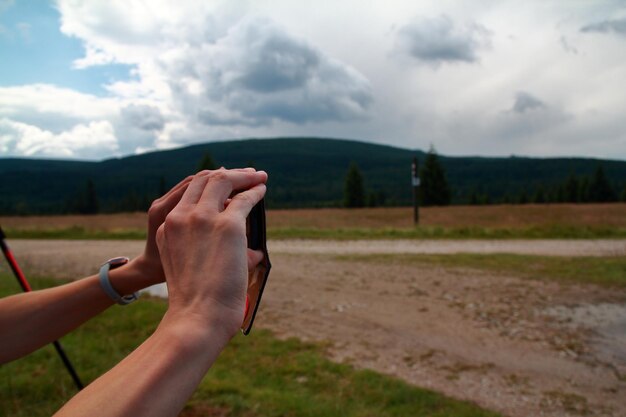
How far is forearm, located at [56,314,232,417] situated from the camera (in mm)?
787

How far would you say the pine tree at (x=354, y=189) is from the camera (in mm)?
74581

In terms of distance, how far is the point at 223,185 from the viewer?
1.01 meters

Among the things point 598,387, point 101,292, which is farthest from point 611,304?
point 101,292

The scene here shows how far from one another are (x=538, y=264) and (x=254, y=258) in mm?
10447

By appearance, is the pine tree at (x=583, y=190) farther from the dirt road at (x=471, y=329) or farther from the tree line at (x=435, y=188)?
the dirt road at (x=471, y=329)

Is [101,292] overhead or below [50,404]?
overhead

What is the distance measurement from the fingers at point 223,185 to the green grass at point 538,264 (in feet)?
28.2

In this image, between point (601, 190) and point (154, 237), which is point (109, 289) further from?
point (601, 190)

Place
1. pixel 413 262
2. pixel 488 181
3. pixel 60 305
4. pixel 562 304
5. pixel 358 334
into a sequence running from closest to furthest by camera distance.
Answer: pixel 60 305 → pixel 358 334 → pixel 562 304 → pixel 413 262 → pixel 488 181

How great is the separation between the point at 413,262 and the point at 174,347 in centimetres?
1053

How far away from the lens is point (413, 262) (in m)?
11.1

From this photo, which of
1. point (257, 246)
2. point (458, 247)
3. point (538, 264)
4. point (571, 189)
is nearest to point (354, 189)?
point (571, 189)

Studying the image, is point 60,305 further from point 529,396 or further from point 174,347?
point 529,396

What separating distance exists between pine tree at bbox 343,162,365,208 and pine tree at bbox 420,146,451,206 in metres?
8.77
